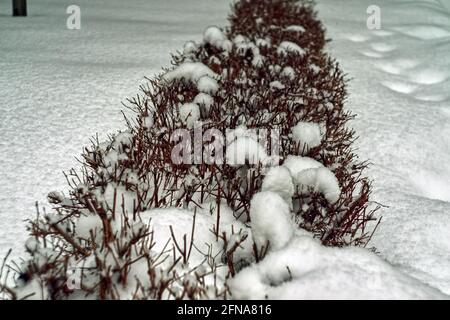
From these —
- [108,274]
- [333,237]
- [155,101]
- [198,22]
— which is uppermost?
[198,22]

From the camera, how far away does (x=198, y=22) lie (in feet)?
21.7

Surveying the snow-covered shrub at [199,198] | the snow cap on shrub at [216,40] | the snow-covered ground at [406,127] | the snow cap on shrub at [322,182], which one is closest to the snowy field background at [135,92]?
the snow-covered ground at [406,127]

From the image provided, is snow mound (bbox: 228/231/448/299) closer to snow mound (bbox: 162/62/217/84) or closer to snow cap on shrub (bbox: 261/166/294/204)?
snow cap on shrub (bbox: 261/166/294/204)

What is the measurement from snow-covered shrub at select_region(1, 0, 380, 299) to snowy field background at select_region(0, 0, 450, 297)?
0.22 metres

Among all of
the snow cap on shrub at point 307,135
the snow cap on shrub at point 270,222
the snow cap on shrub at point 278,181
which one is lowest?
the snow cap on shrub at point 270,222

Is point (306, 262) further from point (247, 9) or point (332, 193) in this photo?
point (247, 9)

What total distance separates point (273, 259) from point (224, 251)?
25 centimetres

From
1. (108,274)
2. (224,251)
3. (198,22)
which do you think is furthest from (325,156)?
(198,22)

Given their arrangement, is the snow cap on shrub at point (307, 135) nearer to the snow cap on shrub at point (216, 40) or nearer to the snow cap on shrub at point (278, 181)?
the snow cap on shrub at point (278, 181)

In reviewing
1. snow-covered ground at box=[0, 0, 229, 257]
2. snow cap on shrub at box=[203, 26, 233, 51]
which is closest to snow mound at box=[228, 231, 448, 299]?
snow-covered ground at box=[0, 0, 229, 257]

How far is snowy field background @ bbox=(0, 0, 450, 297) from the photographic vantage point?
86.7 inches

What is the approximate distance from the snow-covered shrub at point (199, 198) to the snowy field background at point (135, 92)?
221 mm

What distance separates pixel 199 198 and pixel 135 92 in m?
1.75

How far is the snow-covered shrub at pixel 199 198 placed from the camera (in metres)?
1.44
